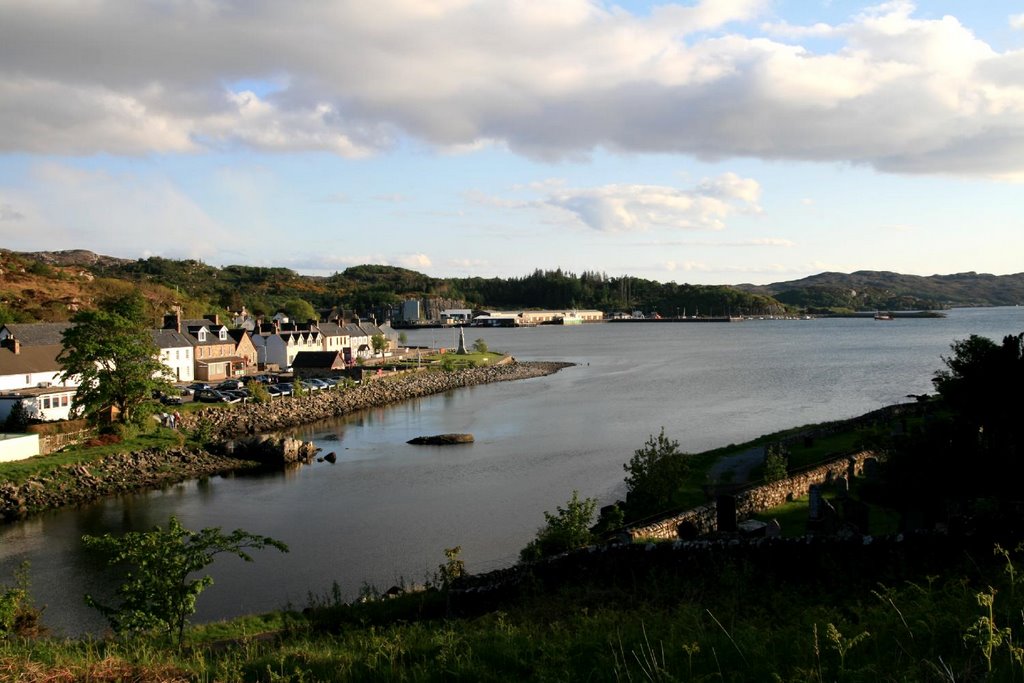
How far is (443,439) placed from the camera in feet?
165

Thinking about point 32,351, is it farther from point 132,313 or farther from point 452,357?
point 452,357

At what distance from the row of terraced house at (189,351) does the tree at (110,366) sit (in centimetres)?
233

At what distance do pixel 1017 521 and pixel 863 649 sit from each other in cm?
486

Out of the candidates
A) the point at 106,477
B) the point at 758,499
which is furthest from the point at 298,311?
the point at 758,499

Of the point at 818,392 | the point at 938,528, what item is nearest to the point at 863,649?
the point at 938,528

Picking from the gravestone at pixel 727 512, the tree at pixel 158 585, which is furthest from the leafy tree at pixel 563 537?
the tree at pixel 158 585

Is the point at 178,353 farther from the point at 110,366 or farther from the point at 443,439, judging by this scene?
the point at 443,439

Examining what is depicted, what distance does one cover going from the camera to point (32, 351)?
52.8 m

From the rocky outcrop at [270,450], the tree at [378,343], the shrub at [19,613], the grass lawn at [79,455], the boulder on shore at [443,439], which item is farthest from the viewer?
the tree at [378,343]

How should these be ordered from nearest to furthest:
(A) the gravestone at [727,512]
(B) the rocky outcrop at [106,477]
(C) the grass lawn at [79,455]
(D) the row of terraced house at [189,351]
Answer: (A) the gravestone at [727,512], (B) the rocky outcrop at [106,477], (C) the grass lawn at [79,455], (D) the row of terraced house at [189,351]

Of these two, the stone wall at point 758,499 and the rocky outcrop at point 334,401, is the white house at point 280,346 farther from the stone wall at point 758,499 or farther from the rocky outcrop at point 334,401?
the stone wall at point 758,499

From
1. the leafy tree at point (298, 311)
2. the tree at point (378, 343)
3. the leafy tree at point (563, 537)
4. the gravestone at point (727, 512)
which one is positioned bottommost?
the leafy tree at point (563, 537)

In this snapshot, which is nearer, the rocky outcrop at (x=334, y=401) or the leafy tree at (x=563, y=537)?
the leafy tree at (x=563, y=537)

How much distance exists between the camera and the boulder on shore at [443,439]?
50.2 meters
